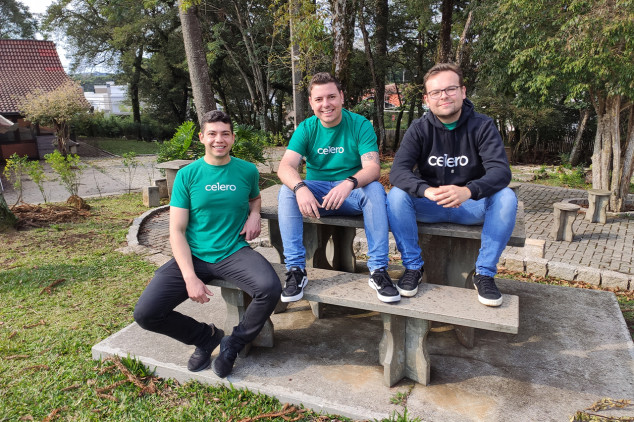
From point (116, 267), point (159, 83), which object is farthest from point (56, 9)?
point (116, 267)

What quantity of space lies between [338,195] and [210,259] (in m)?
0.95

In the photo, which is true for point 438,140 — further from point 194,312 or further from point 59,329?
point 59,329

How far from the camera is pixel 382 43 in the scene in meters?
21.1

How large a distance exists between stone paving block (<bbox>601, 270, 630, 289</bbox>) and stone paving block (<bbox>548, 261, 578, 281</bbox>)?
30 centimetres

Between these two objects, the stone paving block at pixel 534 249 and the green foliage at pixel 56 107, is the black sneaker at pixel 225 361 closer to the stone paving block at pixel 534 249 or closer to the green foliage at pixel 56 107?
the stone paving block at pixel 534 249

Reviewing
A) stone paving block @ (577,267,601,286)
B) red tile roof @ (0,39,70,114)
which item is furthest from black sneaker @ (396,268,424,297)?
red tile roof @ (0,39,70,114)

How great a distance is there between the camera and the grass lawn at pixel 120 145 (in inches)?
974

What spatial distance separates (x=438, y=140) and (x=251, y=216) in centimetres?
141

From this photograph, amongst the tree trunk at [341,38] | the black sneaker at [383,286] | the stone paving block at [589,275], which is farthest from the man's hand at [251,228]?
the tree trunk at [341,38]

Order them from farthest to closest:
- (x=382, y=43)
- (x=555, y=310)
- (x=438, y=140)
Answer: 1. (x=382, y=43)
2. (x=555, y=310)
3. (x=438, y=140)

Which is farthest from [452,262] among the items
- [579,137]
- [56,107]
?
[56,107]

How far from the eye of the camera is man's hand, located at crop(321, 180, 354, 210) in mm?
2928

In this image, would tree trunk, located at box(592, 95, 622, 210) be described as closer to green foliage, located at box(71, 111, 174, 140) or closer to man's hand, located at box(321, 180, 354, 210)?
man's hand, located at box(321, 180, 354, 210)

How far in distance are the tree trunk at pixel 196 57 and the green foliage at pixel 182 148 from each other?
0.90m
